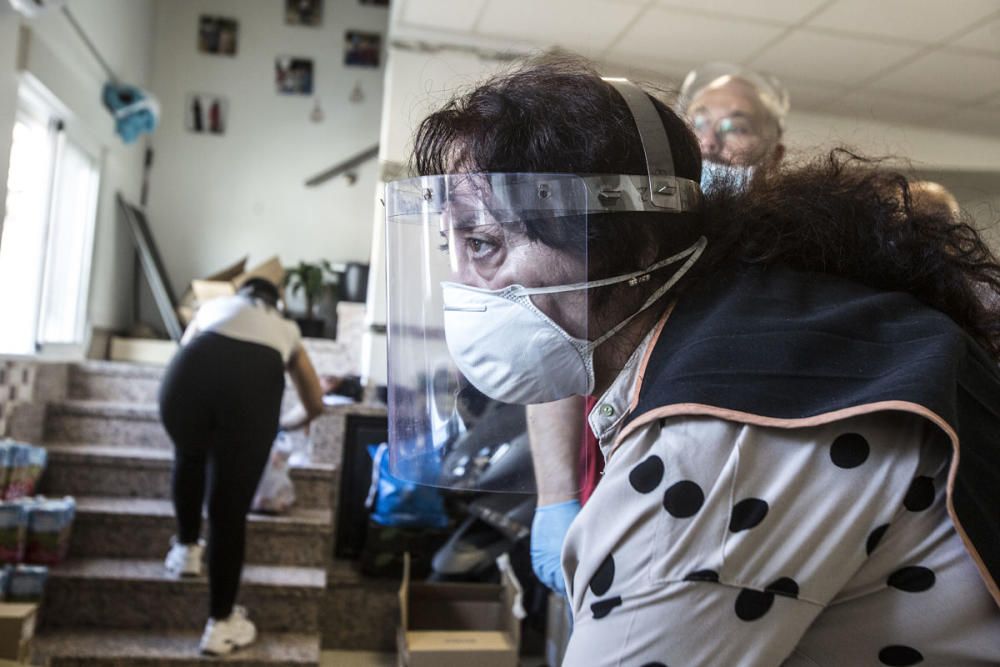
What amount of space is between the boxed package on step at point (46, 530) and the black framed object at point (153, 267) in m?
1.92

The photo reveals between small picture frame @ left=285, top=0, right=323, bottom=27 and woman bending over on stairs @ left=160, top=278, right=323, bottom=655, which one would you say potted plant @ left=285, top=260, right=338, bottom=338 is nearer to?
small picture frame @ left=285, top=0, right=323, bottom=27

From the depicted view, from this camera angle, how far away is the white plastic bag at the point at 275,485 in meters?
3.20

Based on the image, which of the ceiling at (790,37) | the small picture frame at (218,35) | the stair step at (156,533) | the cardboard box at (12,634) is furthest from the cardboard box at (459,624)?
the small picture frame at (218,35)

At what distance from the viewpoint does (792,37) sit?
12.5 feet

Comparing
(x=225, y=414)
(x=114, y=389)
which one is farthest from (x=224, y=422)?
(x=114, y=389)

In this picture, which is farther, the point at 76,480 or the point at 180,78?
the point at 180,78

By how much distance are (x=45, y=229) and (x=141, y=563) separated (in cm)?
163

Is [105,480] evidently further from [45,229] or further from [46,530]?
[45,229]

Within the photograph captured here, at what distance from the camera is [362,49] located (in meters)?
5.72

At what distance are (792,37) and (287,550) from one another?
301 cm

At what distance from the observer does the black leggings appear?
96.4 inches

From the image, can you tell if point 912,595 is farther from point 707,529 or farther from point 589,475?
point 589,475

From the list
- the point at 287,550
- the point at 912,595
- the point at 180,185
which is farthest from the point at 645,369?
the point at 180,185

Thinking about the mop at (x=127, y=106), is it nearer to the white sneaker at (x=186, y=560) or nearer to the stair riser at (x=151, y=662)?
the white sneaker at (x=186, y=560)
